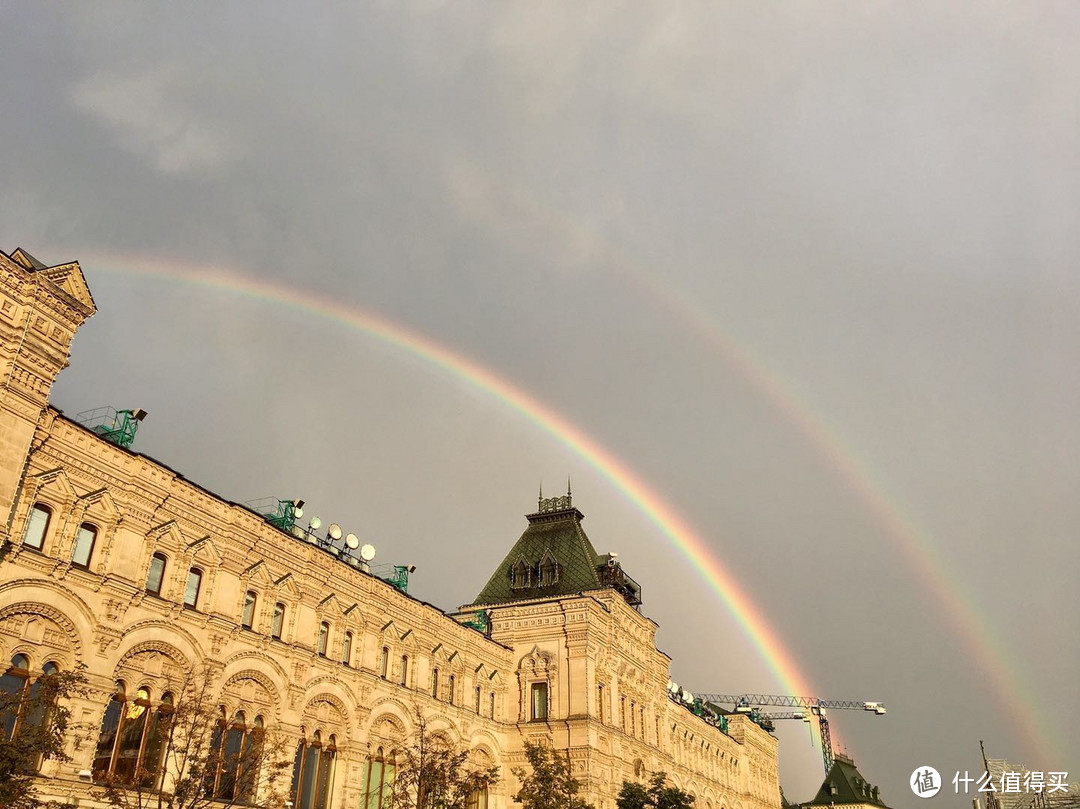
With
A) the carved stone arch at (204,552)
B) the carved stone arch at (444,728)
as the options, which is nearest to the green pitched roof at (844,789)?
the carved stone arch at (444,728)

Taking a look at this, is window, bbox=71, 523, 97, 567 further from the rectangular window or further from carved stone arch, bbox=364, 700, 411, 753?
carved stone arch, bbox=364, 700, 411, 753

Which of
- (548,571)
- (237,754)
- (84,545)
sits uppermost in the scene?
(548,571)

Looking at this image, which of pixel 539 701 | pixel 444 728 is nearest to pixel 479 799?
pixel 444 728

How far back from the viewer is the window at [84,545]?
33375 millimetres

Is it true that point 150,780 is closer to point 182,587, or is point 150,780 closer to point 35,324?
point 182,587

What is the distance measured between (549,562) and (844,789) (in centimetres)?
12223

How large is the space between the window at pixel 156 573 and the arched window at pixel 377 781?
16.6 metres

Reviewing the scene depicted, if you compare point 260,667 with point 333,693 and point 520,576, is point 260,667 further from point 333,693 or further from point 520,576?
point 520,576

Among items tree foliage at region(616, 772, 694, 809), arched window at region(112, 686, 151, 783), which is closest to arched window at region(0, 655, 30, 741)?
arched window at region(112, 686, 151, 783)

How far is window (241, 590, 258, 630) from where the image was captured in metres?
41.5

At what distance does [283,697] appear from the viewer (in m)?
42.2

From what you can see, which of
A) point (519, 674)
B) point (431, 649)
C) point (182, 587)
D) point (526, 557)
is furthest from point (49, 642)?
point (526, 557)

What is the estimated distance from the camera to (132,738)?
34594mm

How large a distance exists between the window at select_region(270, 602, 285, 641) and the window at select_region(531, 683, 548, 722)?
2488cm
